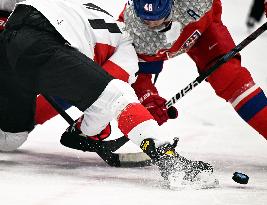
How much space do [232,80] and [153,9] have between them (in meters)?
0.54

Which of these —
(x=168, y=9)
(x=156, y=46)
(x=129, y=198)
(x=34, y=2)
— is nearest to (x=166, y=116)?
(x=156, y=46)

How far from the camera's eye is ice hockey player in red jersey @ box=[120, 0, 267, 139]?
2.94m

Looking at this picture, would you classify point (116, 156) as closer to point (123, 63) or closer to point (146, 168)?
point (146, 168)

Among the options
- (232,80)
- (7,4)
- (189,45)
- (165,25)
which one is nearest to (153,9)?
(165,25)

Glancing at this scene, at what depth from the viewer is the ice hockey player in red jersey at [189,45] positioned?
294 centimetres

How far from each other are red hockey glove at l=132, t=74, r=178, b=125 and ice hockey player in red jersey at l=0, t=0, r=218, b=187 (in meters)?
0.42

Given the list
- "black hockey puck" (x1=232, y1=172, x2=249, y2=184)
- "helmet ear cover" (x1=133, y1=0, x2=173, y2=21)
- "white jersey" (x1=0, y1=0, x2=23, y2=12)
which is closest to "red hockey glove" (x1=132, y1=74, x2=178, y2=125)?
"helmet ear cover" (x1=133, y1=0, x2=173, y2=21)

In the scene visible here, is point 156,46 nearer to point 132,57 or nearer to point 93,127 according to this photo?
point 132,57

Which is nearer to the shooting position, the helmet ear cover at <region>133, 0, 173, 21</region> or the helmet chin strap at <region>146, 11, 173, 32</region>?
the helmet ear cover at <region>133, 0, 173, 21</region>

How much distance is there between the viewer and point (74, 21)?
106 inches

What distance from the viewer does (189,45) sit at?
3.16 meters

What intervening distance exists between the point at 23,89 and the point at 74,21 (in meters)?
0.35

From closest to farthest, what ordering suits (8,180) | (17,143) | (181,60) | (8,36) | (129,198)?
(129,198), (8,180), (8,36), (17,143), (181,60)

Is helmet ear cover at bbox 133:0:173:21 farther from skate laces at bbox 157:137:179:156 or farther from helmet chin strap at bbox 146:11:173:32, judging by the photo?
skate laces at bbox 157:137:179:156
